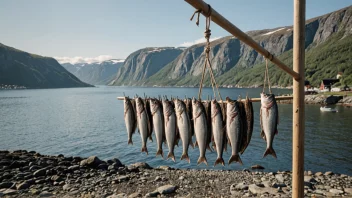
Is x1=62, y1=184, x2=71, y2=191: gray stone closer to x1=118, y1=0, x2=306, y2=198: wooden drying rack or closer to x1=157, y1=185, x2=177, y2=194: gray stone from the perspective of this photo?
x1=157, y1=185, x2=177, y2=194: gray stone

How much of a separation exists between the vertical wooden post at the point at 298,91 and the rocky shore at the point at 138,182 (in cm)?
1020

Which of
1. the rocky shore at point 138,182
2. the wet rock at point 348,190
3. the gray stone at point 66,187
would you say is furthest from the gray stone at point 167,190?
the wet rock at point 348,190

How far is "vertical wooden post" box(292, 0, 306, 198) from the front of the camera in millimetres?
5219

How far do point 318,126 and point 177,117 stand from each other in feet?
158

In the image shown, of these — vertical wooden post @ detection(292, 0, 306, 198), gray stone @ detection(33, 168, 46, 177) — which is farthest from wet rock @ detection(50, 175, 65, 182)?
vertical wooden post @ detection(292, 0, 306, 198)

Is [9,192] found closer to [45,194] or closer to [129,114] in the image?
[45,194]

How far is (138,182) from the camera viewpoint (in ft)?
58.2

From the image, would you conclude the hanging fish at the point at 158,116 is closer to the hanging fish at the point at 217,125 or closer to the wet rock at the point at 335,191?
the hanging fish at the point at 217,125

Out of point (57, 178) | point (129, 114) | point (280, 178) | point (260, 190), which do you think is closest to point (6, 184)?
point (57, 178)

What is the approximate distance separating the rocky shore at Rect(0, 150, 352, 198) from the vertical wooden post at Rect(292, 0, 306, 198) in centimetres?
1020

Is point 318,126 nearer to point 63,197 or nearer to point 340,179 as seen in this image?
point 340,179

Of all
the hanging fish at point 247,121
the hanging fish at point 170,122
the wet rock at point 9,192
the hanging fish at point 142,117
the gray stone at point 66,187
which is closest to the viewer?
the hanging fish at point 247,121

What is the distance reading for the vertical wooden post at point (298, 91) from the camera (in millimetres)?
5219

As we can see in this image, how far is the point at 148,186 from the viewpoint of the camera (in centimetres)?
1702
